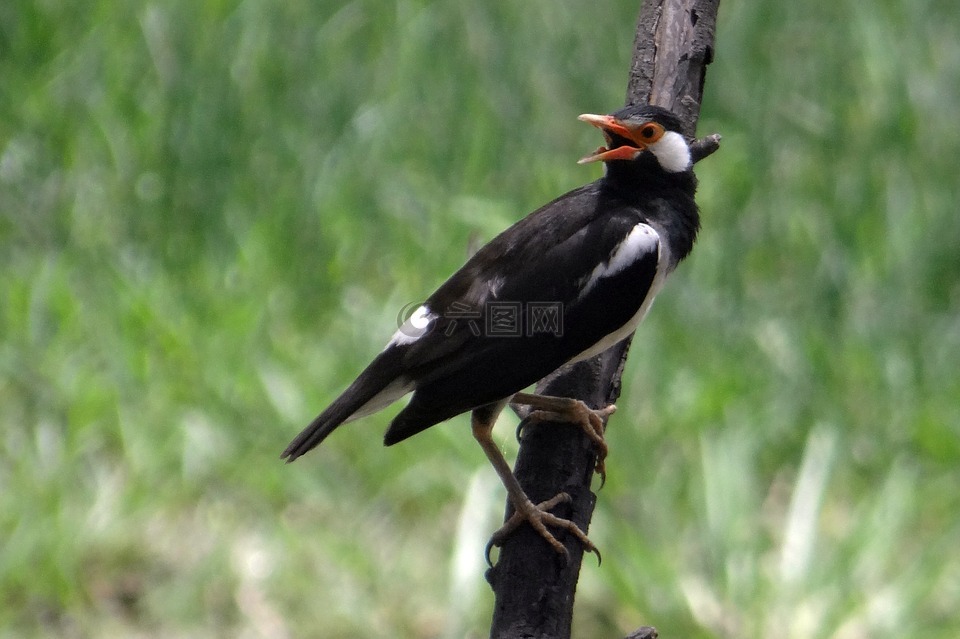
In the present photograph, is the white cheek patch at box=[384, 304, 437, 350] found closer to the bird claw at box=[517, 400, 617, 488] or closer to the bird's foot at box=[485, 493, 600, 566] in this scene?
the bird claw at box=[517, 400, 617, 488]

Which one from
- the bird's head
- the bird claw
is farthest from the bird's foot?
the bird's head

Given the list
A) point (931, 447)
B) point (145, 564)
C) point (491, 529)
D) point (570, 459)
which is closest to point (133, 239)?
point (145, 564)

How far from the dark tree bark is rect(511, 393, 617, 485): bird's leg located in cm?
2

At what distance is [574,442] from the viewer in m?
2.90

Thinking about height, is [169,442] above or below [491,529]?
above

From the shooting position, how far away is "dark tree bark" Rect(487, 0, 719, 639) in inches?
95.7

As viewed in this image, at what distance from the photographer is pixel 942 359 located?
4.69 m

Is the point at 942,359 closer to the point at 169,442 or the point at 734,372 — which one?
the point at 734,372

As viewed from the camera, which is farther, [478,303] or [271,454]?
[271,454]

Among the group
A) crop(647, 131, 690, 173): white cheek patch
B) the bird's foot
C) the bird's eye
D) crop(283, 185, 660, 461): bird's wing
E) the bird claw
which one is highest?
crop(647, 131, 690, 173): white cheek patch

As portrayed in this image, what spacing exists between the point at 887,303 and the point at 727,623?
1.80m

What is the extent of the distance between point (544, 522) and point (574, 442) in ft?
1.01

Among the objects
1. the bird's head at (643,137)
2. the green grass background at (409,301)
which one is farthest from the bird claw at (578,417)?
the green grass background at (409,301)

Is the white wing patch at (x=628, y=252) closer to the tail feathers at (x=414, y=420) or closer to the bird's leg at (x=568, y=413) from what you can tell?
the bird's leg at (x=568, y=413)
